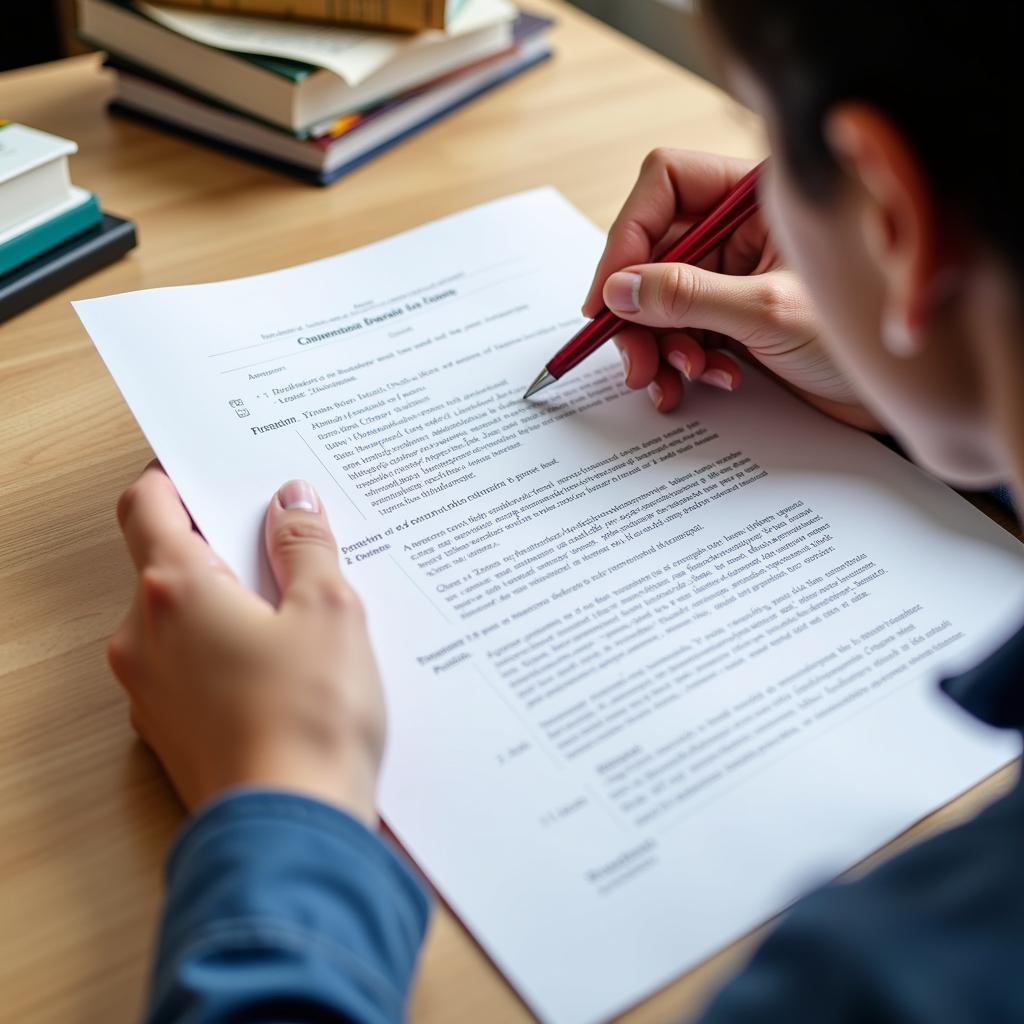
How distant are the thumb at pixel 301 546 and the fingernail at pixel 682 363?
0.27 meters

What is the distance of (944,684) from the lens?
54 centimetres

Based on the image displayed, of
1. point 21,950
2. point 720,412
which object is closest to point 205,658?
point 21,950

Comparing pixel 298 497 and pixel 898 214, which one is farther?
pixel 298 497

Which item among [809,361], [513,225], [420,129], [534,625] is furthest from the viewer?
[420,129]

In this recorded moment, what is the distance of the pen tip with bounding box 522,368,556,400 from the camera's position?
2.41 feet

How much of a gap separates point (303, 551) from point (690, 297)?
0.31m

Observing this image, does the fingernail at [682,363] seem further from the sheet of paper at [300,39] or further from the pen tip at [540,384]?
the sheet of paper at [300,39]

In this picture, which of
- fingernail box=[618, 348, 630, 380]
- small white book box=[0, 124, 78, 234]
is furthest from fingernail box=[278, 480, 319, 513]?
small white book box=[0, 124, 78, 234]

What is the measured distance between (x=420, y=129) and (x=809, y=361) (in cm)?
49

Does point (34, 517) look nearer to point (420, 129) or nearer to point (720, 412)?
point (720, 412)

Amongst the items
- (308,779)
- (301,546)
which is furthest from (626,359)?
(308,779)

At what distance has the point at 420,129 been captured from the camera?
3.43 feet

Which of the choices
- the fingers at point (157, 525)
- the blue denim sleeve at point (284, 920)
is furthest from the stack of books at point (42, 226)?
the blue denim sleeve at point (284, 920)

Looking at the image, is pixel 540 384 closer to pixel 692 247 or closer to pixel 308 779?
pixel 692 247
